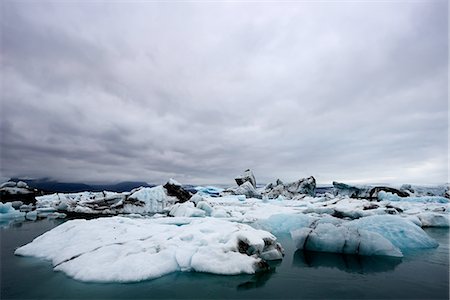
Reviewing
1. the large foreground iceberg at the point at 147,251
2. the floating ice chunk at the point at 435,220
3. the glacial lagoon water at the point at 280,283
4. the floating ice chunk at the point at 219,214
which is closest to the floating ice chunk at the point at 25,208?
the floating ice chunk at the point at 219,214

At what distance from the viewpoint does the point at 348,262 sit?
7117 millimetres

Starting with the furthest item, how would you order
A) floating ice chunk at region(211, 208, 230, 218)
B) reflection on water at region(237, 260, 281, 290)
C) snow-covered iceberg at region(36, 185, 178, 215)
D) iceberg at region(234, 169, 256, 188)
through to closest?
iceberg at region(234, 169, 256, 188) < snow-covered iceberg at region(36, 185, 178, 215) < floating ice chunk at region(211, 208, 230, 218) < reflection on water at region(237, 260, 281, 290)

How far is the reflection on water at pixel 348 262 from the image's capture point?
655cm

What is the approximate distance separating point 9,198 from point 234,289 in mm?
29387

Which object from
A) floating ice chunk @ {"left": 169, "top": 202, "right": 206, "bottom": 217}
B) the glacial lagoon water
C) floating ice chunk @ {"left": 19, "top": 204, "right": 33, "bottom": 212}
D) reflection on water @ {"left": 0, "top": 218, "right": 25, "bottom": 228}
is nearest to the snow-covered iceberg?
reflection on water @ {"left": 0, "top": 218, "right": 25, "bottom": 228}

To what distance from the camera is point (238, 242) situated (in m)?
6.74

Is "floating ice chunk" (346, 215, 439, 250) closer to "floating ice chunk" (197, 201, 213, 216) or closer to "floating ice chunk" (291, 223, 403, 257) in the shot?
"floating ice chunk" (291, 223, 403, 257)

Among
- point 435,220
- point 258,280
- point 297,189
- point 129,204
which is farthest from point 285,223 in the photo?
point 297,189

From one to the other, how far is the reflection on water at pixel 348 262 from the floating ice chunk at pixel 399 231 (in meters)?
1.33

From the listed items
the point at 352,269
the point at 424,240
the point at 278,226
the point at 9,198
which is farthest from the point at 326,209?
the point at 9,198

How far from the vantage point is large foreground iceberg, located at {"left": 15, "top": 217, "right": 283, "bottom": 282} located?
5785 mm

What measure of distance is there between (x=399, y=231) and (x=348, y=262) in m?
2.87

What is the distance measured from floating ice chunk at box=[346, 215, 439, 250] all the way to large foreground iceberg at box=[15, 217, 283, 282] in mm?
3767

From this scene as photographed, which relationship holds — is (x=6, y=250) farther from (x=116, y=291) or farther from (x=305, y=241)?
(x=305, y=241)
